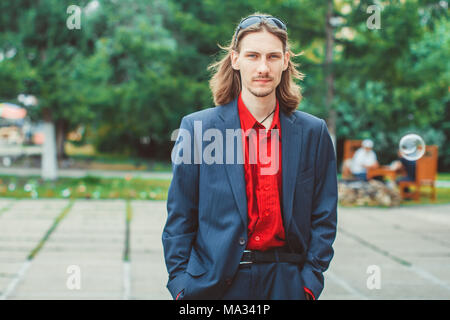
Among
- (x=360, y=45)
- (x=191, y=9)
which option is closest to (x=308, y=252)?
(x=360, y=45)

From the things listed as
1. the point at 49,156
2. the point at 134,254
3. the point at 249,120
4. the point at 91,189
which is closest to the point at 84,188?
the point at 91,189

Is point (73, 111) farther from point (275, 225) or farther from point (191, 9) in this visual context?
point (275, 225)

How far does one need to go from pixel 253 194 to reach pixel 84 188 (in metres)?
12.6

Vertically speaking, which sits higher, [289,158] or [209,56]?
[209,56]

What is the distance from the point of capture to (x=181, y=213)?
7.69ft

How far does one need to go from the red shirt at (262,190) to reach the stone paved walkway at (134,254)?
3528mm

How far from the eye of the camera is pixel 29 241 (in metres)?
8.02

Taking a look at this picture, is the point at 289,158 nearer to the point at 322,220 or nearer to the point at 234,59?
the point at 322,220

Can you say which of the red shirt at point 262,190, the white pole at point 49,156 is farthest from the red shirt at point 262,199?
the white pole at point 49,156

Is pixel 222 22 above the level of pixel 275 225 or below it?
above

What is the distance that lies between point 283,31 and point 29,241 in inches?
262
